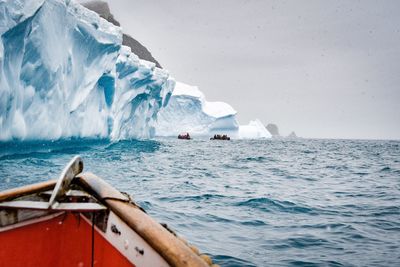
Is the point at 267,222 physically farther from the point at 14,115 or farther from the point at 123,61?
the point at 123,61

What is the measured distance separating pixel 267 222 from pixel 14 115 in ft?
32.5

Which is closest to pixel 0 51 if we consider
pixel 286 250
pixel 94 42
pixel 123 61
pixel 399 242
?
pixel 94 42

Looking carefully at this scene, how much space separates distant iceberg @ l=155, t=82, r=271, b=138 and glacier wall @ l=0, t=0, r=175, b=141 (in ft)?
101

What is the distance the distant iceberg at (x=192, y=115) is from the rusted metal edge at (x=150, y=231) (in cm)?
4934

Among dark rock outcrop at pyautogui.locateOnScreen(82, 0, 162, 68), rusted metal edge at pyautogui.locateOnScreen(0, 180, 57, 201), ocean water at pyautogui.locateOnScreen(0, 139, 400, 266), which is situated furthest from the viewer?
dark rock outcrop at pyautogui.locateOnScreen(82, 0, 162, 68)

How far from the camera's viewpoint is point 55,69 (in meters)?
12.9

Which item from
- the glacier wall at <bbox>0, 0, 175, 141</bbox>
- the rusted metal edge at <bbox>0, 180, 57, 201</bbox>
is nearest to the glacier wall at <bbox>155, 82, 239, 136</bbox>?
the glacier wall at <bbox>0, 0, 175, 141</bbox>

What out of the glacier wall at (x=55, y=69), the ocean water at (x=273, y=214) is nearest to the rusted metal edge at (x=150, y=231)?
the ocean water at (x=273, y=214)

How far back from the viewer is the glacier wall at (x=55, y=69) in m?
10.6

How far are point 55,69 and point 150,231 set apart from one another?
12.7 metres

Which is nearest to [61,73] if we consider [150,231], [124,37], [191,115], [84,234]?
[84,234]

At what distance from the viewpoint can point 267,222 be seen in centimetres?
608

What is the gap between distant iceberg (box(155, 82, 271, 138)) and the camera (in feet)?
177

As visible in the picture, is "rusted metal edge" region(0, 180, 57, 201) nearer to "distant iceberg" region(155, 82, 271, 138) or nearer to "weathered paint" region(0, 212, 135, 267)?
"weathered paint" region(0, 212, 135, 267)
